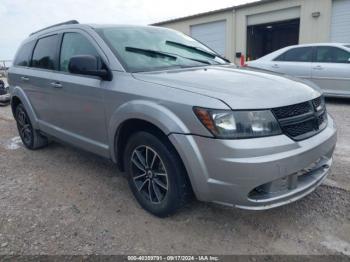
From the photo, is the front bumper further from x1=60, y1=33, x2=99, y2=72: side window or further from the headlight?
x1=60, y1=33, x2=99, y2=72: side window

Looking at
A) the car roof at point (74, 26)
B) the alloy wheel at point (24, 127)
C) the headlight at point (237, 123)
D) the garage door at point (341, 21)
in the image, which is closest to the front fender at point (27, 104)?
the alloy wheel at point (24, 127)

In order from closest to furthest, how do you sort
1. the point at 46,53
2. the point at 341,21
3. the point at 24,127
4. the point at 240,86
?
the point at 240,86 → the point at 46,53 → the point at 24,127 → the point at 341,21

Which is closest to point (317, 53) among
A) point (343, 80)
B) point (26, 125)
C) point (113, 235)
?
point (343, 80)

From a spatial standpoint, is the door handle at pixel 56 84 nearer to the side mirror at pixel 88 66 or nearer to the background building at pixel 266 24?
the side mirror at pixel 88 66

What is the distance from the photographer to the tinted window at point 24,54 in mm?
4906

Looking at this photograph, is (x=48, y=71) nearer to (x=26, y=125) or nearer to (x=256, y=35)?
(x=26, y=125)

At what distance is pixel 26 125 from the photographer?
17.0 feet

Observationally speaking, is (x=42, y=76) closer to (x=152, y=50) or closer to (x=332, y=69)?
(x=152, y=50)

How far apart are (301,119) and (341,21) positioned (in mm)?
13648

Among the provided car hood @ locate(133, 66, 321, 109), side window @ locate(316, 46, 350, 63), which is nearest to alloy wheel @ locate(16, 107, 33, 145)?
car hood @ locate(133, 66, 321, 109)

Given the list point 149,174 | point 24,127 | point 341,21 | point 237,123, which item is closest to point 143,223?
point 149,174

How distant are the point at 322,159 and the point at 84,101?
2335 mm

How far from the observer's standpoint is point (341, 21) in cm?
1408

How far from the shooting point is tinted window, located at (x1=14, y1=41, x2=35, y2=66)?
4.91m
